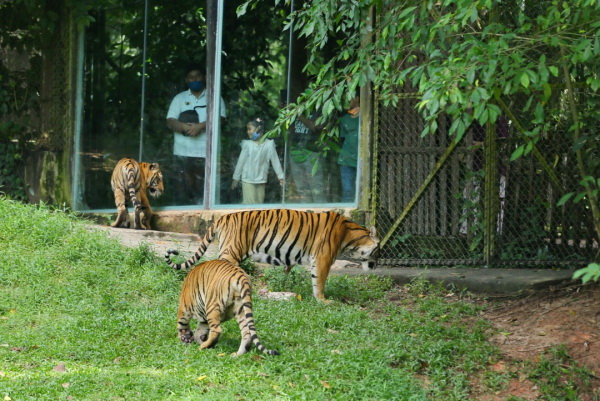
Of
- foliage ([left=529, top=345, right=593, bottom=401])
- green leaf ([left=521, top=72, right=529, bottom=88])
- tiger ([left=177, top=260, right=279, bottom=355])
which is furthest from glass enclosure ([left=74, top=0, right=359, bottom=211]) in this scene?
green leaf ([left=521, top=72, right=529, bottom=88])

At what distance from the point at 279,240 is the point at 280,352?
227cm

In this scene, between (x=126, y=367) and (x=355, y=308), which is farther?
(x=355, y=308)

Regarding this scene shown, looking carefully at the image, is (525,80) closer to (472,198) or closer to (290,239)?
(290,239)

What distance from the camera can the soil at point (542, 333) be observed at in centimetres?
694

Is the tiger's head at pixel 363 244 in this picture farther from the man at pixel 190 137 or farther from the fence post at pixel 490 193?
the man at pixel 190 137

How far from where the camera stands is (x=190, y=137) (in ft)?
41.2

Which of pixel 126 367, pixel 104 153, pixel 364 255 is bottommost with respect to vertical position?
pixel 126 367

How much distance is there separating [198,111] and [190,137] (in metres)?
0.39

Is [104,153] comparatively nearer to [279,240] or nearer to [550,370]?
[279,240]

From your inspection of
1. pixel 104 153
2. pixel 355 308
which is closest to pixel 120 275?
pixel 355 308

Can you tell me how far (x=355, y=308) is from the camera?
28.7ft

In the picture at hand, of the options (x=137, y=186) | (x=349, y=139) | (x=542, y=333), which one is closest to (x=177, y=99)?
(x=137, y=186)

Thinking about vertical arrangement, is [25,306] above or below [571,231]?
below

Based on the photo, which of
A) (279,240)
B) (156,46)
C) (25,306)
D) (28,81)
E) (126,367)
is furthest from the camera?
(28,81)
